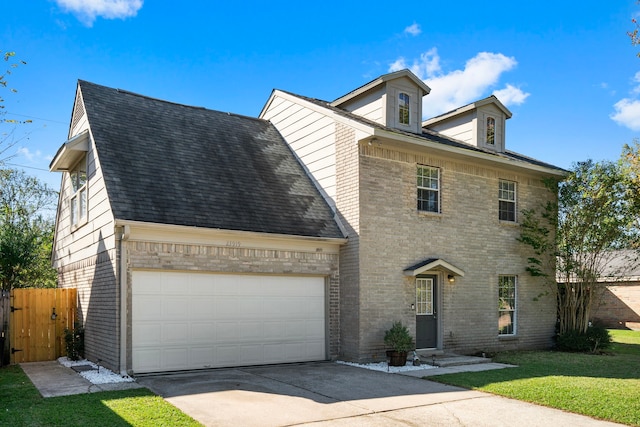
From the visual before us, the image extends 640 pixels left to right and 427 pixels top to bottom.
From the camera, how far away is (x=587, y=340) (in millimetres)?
16703

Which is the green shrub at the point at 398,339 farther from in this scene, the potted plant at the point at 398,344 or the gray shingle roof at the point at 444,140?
the gray shingle roof at the point at 444,140

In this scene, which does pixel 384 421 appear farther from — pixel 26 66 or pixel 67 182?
pixel 67 182

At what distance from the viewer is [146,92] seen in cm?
1662

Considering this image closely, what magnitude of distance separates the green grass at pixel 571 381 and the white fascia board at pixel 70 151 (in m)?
9.89

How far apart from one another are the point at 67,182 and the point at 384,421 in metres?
13.0

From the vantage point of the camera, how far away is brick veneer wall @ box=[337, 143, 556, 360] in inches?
545

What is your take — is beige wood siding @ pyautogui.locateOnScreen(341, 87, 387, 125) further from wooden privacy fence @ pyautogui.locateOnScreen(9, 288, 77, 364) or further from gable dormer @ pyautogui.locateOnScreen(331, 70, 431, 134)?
wooden privacy fence @ pyautogui.locateOnScreen(9, 288, 77, 364)

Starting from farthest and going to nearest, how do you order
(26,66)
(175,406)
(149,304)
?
(149,304) → (26,66) → (175,406)

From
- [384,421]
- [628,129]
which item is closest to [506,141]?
[628,129]

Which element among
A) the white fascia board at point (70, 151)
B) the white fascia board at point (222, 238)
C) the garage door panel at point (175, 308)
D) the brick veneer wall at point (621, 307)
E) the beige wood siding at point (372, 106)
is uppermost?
the beige wood siding at point (372, 106)

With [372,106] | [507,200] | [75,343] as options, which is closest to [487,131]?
[507,200]

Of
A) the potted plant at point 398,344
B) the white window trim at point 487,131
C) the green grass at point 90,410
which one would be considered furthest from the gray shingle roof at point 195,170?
the white window trim at point 487,131

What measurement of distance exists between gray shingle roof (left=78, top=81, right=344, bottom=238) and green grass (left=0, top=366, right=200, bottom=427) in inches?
143

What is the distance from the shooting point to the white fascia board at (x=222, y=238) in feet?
37.8
